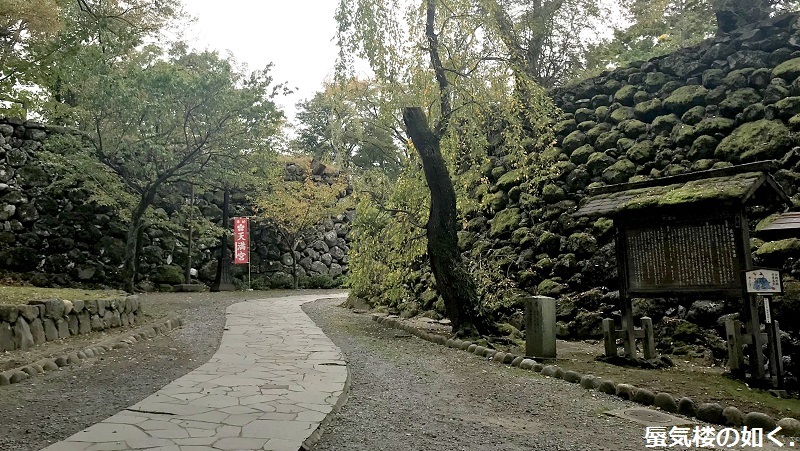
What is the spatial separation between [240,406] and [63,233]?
13.8 meters

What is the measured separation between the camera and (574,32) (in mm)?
13258

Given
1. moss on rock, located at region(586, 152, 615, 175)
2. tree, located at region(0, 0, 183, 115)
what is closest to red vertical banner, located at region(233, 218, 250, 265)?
tree, located at region(0, 0, 183, 115)

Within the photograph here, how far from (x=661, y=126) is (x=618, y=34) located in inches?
304

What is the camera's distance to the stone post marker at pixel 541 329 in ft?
19.7

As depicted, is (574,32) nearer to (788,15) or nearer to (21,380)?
(788,15)

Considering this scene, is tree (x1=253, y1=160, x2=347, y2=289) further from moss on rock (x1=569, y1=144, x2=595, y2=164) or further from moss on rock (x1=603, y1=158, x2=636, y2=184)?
moss on rock (x1=603, y1=158, x2=636, y2=184)

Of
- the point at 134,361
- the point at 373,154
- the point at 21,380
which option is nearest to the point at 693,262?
the point at 134,361

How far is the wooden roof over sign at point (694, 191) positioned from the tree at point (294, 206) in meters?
12.6

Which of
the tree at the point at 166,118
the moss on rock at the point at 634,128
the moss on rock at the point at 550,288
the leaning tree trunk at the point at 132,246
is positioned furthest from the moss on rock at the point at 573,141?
Answer: the leaning tree trunk at the point at 132,246

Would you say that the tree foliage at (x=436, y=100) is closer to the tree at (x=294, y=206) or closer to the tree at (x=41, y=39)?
the tree at (x=41, y=39)

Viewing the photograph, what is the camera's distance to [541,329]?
604 centimetres

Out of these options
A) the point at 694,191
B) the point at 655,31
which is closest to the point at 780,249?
the point at 694,191

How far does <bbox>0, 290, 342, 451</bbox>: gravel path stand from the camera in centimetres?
346

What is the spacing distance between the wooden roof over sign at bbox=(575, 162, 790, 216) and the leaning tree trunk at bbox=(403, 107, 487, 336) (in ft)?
7.14
